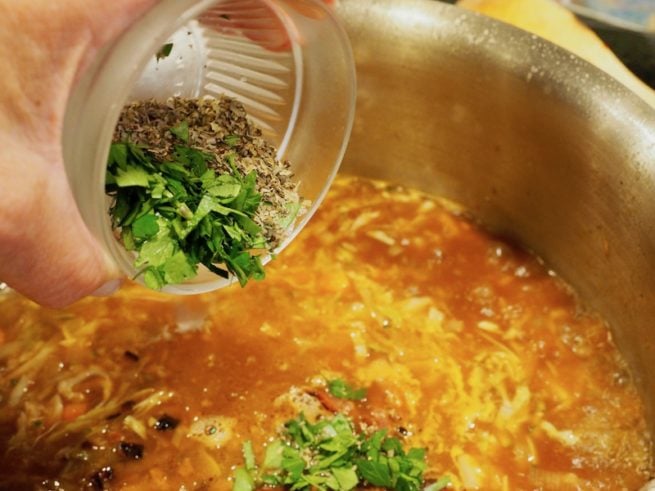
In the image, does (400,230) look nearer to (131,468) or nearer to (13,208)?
(131,468)

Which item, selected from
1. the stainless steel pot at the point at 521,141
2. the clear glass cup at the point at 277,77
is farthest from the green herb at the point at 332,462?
the stainless steel pot at the point at 521,141

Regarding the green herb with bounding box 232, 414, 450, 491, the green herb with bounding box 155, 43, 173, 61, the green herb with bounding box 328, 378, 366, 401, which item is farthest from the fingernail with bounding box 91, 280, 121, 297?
the green herb with bounding box 328, 378, 366, 401

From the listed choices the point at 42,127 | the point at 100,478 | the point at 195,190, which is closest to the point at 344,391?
the point at 100,478

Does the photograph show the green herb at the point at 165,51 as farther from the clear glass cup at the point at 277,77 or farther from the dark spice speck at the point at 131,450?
the dark spice speck at the point at 131,450

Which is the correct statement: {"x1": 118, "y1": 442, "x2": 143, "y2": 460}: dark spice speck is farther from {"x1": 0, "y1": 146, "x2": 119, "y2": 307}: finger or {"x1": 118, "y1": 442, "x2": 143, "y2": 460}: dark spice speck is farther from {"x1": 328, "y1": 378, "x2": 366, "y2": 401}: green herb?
{"x1": 0, "y1": 146, "x2": 119, "y2": 307}: finger

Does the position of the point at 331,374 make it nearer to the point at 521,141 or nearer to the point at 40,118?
the point at 521,141

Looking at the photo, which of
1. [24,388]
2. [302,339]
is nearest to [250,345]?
[302,339]
